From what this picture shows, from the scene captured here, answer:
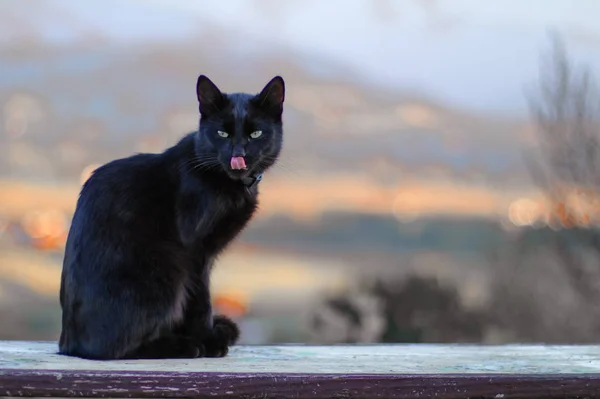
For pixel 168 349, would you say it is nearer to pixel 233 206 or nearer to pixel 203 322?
pixel 203 322

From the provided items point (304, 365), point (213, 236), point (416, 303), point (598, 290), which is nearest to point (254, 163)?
point (213, 236)

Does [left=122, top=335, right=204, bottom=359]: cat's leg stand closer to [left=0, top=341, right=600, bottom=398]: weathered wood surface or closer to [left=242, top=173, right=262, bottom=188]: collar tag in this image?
[left=0, top=341, right=600, bottom=398]: weathered wood surface

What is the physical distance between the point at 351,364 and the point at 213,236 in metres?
0.60

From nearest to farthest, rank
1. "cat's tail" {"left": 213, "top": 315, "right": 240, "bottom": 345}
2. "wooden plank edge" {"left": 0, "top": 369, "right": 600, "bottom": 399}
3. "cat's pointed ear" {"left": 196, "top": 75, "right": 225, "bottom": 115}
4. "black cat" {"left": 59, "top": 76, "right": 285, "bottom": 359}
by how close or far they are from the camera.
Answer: "wooden plank edge" {"left": 0, "top": 369, "right": 600, "bottom": 399}, "black cat" {"left": 59, "top": 76, "right": 285, "bottom": 359}, "cat's pointed ear" {"left": 196, "top": 75, "right": 225, "bottom": 115}, "cat's tail" {"left": 213, "top": 315, "right": 240, "bottom": 345}

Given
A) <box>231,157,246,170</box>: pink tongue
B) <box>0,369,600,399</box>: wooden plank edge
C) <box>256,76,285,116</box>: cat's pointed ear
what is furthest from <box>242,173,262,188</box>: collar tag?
<box>0,369,600,399</box>: wooden plank edge

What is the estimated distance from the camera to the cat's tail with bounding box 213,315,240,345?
2766mm

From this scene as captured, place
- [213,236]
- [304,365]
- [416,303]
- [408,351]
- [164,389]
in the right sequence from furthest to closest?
1. [416,303]
2. [408,351]
3. [213,236]
4. [304,365]
5. [164,389]

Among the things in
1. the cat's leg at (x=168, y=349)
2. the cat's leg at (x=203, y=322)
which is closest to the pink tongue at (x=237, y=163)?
the cat's leg at (x=203, y=322)

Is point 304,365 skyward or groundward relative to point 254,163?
groundward

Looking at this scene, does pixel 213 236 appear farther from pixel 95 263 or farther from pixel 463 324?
pixel 463 324

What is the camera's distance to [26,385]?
2020 mm

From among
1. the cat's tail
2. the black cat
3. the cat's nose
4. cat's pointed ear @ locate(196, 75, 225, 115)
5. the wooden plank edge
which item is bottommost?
the wooden plank edge

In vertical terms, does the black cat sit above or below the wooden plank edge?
above

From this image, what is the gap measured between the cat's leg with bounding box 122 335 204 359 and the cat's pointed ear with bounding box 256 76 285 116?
2.63 feet
